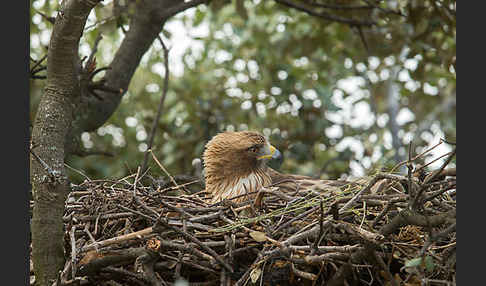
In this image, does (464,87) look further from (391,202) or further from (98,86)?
(98,86)

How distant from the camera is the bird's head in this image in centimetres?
439

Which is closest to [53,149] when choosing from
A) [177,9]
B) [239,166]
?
[239,166]

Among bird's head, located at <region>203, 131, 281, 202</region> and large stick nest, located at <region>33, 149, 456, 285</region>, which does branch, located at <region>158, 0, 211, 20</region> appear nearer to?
bird's head, located at <region>203, 131, 281, 202</region>

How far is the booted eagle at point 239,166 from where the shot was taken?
4293 mm

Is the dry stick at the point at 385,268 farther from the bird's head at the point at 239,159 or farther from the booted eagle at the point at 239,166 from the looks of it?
the bird's head at the point at 239,159

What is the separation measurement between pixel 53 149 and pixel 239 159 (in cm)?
184

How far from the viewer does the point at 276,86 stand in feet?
21.6

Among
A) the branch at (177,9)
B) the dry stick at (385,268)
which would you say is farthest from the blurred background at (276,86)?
the dry stick at (385,268)

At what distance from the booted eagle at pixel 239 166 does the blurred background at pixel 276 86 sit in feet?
2.69

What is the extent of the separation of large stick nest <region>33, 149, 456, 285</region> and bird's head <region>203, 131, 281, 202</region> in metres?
1.39

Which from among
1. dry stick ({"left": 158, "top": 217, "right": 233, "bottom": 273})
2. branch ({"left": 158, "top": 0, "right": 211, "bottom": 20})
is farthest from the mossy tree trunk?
branch ({"left": 158, "top": 0, "right": 211, "bottom": 20})

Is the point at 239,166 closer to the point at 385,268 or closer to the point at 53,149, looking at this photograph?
the point at 53,149

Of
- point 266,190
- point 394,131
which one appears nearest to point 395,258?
point 266,190

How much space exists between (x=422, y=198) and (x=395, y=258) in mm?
431
